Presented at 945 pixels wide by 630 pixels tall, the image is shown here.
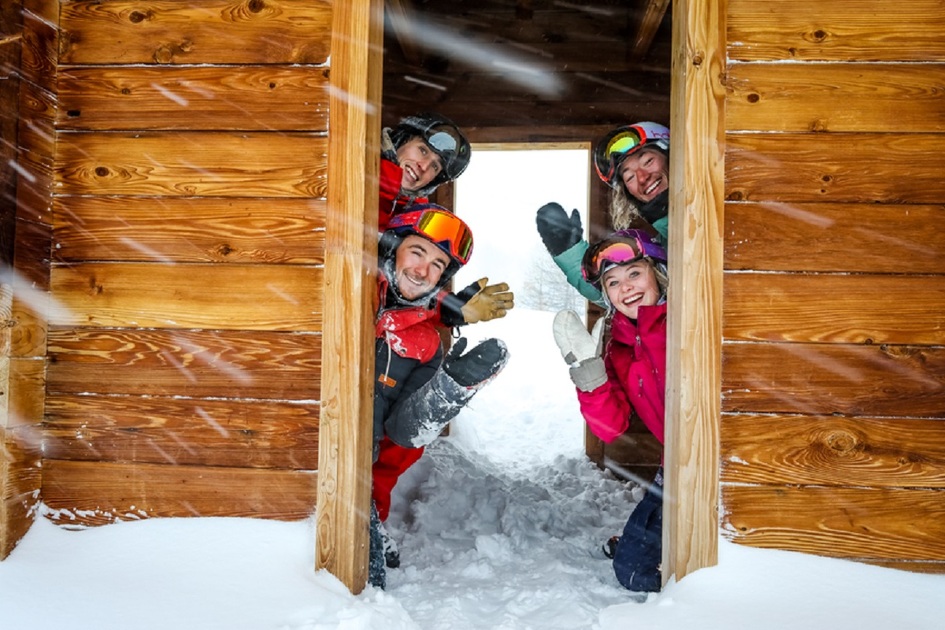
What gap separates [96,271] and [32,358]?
0.36m

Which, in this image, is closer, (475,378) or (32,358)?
(32,358)

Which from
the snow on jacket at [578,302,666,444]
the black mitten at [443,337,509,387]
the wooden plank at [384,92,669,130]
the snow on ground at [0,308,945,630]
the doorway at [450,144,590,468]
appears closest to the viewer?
the snow on ground at [0,308,945,630]

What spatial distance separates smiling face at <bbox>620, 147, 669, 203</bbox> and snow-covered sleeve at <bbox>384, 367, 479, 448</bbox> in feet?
4.20

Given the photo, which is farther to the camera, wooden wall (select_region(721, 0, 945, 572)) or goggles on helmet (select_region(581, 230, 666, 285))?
goggles on helmet (select_region(581, 230, 666, 285))

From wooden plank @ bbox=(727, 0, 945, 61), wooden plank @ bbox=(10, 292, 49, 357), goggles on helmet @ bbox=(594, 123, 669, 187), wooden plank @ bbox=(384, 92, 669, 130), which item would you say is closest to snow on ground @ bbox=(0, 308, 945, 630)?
wooden plank @ bbox=(10, 292, 49, 357)

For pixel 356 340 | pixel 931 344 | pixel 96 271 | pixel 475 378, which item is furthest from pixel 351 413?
pixel 931 344

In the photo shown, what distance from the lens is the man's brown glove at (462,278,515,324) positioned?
10.1 ft

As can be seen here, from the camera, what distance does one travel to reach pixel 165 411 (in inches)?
84.6

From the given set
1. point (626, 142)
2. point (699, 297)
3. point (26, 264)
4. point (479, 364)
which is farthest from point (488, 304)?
point (26, 264)

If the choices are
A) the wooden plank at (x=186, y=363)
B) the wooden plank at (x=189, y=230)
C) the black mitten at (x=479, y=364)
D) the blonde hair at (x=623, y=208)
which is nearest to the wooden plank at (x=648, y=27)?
the blonde hair at (x=623, y=208)

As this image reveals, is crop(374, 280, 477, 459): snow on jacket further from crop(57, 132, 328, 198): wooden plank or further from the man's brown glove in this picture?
crop(57, 132, 328, 198): wooden plank

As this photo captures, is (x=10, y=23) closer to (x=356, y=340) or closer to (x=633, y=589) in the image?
(x=356, y=340)

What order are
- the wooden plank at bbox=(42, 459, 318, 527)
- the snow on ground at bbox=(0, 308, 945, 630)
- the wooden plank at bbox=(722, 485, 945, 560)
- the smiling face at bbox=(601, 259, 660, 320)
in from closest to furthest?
the snow on ground at bbox=(0, 308, 945, 630) → the wooden plank at bbox=(722, 485, 945, 560) → the wooden plank at bbox=(42, 459, 318, 527) → the smiling face at bbox=(601, 259, 660, 320)

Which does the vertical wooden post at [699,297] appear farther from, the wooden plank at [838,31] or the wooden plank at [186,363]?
the wooden plank at [186,363]
